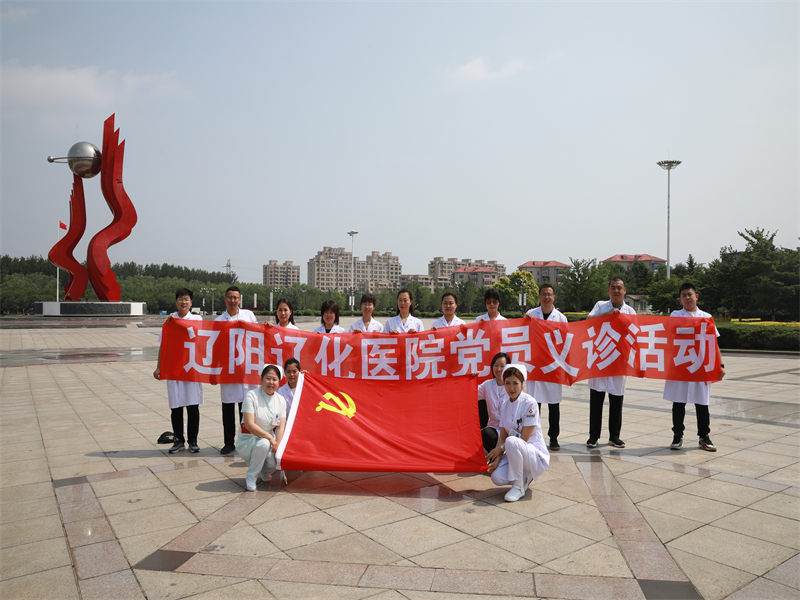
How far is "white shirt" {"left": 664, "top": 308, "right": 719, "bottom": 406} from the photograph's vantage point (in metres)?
6.85

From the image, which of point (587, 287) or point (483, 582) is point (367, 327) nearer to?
point (483, 582)

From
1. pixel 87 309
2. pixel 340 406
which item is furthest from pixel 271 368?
pixel 87 309

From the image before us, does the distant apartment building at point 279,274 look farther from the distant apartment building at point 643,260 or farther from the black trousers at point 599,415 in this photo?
the black trousers at point 599,415

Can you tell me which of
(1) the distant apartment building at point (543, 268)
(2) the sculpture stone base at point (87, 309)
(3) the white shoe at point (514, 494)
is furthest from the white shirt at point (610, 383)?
(1) the distant apartment building at point (543, 268)

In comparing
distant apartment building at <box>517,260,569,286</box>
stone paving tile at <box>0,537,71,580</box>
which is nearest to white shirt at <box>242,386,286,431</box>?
stone paving tile at <box>0,537,71,580</box>

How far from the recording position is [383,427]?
558 centimetres

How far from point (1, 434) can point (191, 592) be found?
601 centimetres

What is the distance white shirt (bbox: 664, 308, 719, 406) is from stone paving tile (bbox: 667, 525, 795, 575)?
2.96 meters

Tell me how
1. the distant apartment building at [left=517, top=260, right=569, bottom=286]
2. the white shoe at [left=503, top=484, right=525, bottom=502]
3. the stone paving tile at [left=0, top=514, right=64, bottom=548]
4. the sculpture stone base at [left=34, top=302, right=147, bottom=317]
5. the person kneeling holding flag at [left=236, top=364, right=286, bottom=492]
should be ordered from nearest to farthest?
the stone paving tile at [left=0, top=514, right=64, bottom=548], the white shoe at [left=503, top=484, right=525, bottom=502], the person kneeling holding flag at [left=236, top=364, right=286, bottom=492], the sculpture stone base at [left=34, top=302, right=147, bottom=317], the distant apartment building at [left=517, top=260, right=569, bottom=286]

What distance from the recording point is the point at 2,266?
8775 cm

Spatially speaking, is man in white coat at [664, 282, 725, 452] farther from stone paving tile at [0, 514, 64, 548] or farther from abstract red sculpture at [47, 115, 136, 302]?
abstract red sculpture at [47, 115, 136, 302]

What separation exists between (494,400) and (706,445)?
9.79ft

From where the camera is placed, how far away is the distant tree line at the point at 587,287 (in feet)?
98.4

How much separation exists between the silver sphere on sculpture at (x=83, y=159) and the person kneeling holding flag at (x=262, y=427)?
36746 millimetres
